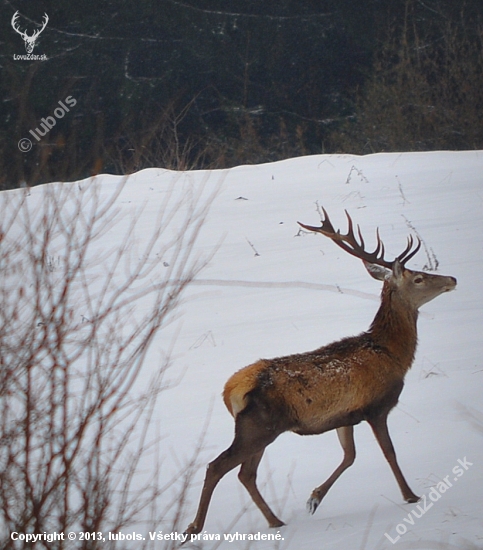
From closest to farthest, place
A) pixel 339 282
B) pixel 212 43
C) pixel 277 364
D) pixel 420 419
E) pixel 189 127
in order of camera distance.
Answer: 1. pixel 277 364
2. pixel 420 419
3. pixel 339 282
4. pixel 189 127
5. pixel 212 43

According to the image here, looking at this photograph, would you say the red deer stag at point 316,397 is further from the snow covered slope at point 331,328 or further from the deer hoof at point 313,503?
the snow covered slope at point 331,328

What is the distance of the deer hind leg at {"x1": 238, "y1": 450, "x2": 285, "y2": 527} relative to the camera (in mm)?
5289

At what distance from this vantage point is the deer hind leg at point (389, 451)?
541cm

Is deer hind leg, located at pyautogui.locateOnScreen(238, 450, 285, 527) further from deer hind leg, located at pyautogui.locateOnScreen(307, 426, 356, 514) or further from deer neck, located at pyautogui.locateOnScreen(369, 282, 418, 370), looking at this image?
deer neck, located at pyautogui.locateOnScreen(369, 282, 418, 370)

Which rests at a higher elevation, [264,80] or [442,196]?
[264,80]

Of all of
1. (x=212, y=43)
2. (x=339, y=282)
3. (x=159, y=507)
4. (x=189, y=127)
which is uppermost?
(x=212, y=43)

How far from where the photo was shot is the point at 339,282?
409 inches

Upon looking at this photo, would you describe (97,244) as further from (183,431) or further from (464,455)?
(464,455)

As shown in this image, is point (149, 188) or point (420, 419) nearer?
point (420, 419)

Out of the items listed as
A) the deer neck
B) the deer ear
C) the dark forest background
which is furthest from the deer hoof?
the dark forest background

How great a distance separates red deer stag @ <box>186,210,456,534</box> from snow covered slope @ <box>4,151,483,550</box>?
0.29 metres

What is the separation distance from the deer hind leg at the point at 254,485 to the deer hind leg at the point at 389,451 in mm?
742

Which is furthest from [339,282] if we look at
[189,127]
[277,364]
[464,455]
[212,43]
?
[212,43]

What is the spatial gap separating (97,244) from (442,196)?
5.14m
